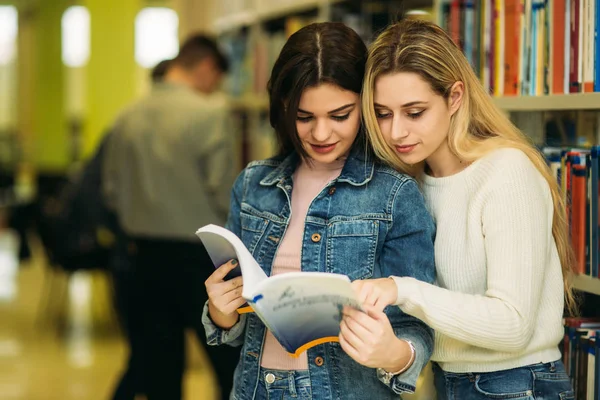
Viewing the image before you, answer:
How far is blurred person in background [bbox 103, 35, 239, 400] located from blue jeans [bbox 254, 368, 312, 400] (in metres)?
1.72

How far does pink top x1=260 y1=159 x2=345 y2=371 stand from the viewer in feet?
5.04

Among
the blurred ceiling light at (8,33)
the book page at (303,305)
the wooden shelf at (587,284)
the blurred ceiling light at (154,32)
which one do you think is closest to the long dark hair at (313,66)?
the book page at (303,305)

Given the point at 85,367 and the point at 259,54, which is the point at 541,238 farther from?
the point at 85,367

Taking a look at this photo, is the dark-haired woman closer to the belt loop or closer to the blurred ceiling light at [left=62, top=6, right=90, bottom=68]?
the belt loop

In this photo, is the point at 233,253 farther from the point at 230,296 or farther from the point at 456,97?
the point at 456,97

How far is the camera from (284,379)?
1521 millimetres

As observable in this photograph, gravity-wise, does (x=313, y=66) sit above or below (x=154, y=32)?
below

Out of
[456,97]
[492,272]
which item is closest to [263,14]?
[456,97]

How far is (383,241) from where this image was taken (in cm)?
149

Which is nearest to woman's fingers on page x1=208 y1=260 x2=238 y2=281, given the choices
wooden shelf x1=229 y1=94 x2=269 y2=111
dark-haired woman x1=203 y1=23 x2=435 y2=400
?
dark-haired woman x1=203 y1=23 x2=435 y2=400

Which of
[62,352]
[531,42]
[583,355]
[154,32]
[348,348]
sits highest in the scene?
[154,32]

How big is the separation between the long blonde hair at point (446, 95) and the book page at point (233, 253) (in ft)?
1.08

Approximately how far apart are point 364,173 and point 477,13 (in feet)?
2.86

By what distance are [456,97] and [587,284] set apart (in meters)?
0.55
